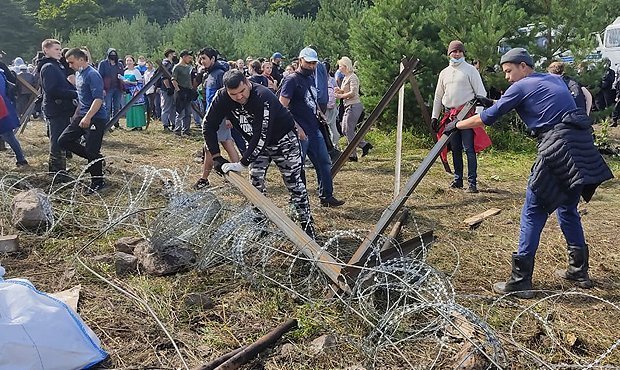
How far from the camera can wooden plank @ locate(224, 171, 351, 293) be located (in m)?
3.59

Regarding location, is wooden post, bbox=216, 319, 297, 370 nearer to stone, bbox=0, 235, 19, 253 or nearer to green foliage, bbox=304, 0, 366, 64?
stone, bbox=0, 235, 19, 253

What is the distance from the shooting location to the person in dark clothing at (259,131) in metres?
4.69

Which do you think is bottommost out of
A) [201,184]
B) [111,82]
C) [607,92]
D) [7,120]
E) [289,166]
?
[607,92]

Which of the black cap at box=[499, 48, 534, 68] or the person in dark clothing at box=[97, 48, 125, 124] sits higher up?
the black cap at box=[499, 48, 534, 68]

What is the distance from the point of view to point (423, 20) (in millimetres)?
10094

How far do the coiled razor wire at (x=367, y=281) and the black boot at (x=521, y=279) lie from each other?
13 cm

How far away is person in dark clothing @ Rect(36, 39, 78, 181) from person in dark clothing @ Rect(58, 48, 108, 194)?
0.87 feet

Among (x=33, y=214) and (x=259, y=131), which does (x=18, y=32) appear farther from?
(x=259, y=131)

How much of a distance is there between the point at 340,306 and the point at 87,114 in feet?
13.7

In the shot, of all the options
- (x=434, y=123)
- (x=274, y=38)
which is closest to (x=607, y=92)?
(x=434, y=123)

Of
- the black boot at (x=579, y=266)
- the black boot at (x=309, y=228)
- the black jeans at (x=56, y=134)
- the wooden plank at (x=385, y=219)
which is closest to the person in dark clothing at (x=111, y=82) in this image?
the black jeans at (x=56, y=134)

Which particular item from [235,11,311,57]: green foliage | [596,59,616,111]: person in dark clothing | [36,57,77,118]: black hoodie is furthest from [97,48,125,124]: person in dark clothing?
[235,11,311,57]: green foliage

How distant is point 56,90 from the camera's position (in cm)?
686

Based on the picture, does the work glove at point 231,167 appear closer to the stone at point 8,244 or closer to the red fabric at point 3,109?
the stone at point 8,244
